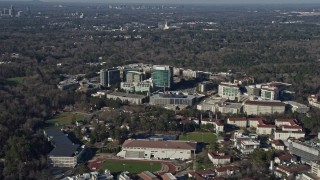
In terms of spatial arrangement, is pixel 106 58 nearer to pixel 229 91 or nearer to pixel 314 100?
pixel 229 91

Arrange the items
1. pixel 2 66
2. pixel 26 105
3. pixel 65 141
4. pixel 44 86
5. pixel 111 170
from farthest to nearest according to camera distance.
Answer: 1. pixel 2 66
2. pixel 44 86
3. pixel 26 105
4. pixel 65 141
5. pixel 111 170

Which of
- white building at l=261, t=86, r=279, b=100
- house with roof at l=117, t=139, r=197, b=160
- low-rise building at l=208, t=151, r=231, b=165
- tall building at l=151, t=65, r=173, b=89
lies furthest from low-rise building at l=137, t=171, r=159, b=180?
tall building at l=151, t=65, r=173, b=89

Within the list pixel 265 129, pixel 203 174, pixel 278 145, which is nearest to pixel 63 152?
pixel 203 174

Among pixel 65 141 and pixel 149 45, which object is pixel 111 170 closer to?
pixel 65 141

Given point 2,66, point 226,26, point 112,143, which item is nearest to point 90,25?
point 226,26

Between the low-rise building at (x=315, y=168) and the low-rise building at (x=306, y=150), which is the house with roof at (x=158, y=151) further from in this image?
the low-rise building at (x=315, y=168)

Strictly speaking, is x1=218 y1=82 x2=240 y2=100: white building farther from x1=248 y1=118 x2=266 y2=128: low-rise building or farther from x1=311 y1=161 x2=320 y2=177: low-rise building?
x1=311 y1=161 x2=320 y2=177: low-rise building
